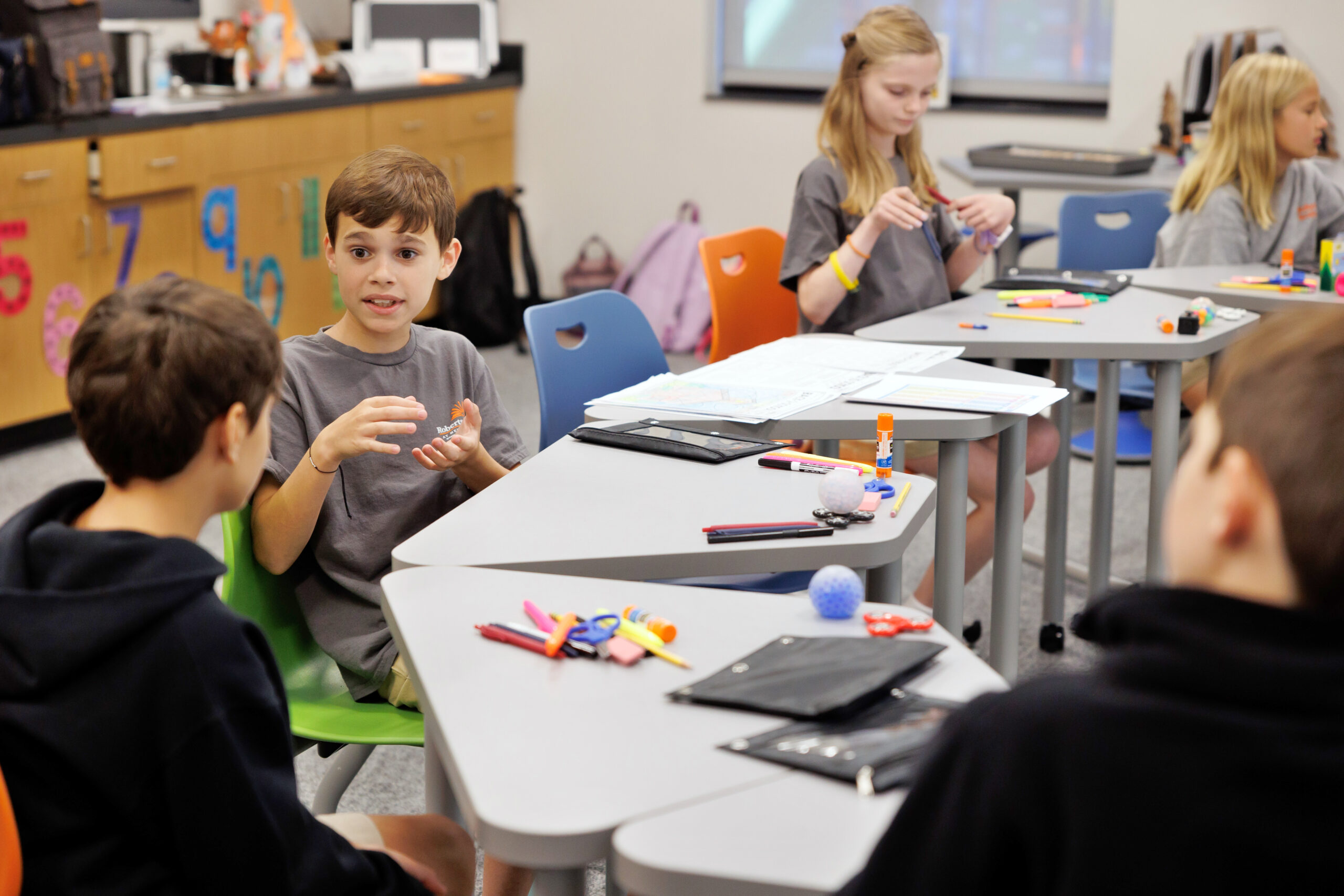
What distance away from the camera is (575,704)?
1.03 m

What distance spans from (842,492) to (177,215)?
10.3ft

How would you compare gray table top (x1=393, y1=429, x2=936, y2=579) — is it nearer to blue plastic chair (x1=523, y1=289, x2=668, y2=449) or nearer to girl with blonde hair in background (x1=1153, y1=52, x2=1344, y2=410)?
blue plastic chair (x1=523, y1=289, x2=668, y2=449)

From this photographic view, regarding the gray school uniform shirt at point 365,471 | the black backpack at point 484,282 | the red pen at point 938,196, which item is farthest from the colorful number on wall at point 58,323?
the red pen at point 938,196

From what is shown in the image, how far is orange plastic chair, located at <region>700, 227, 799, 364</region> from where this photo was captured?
263 centimetres

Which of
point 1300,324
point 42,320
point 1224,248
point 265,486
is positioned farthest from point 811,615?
point 42,320

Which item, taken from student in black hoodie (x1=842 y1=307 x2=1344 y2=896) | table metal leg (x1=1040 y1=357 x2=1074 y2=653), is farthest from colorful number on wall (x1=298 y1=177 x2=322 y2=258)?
student in black hoodie (x1=842 y1=307 x2=1344 y2=896)

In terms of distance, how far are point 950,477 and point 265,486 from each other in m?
0.90

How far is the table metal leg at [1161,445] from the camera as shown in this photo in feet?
7.85

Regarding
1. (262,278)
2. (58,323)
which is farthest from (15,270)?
(262,278)

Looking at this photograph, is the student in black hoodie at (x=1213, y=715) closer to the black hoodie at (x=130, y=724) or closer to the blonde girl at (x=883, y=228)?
the black hoodie at (x=130, y=724)

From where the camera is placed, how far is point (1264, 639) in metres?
0.63

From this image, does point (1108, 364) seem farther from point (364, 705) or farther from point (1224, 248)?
point (364, 705)

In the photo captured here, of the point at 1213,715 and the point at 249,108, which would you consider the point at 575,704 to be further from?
the point at 249,108

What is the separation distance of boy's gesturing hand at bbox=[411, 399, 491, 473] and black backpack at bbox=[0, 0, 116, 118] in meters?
2.50
